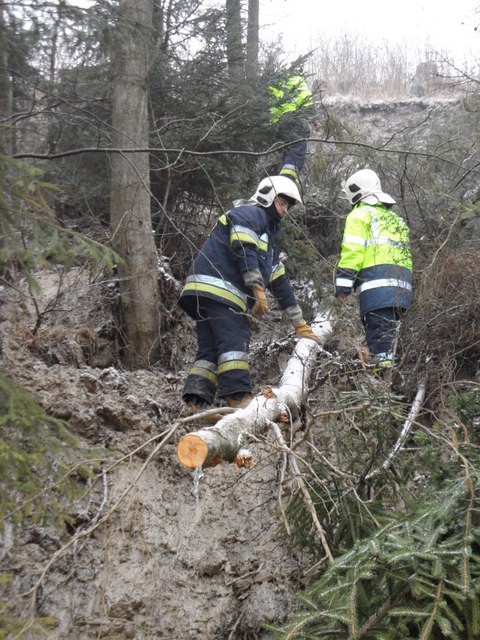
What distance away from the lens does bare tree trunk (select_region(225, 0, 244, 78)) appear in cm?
732

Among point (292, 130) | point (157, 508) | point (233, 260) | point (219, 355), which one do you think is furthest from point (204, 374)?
point (292, 130)

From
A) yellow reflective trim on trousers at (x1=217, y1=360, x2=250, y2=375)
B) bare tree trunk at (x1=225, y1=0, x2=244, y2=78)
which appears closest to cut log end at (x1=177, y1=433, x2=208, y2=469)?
yellow reflective trim on trousers at (x1=217, y1=360, x2=250, y2=375)

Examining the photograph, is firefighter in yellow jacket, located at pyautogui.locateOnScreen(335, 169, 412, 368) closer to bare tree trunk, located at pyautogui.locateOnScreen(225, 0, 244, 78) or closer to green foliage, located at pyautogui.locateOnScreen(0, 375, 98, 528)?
bare tree trunk, located at pyautogui.locateOnScreen(225, 0, 244, 78)

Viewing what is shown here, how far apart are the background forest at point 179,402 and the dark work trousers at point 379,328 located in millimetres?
143

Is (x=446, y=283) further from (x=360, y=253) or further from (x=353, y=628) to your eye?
(x=353, y=628)

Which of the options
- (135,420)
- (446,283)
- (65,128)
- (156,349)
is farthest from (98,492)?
(65,128)

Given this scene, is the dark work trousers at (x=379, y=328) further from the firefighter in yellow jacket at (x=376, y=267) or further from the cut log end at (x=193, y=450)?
the cut log end at (x=193, y=450)

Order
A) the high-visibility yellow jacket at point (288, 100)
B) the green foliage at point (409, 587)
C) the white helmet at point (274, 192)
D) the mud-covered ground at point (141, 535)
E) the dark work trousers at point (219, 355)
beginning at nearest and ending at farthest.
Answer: the green foliage at point (409, 587), the mud-covered ground at point (141, 535), the dark work trousers at point (219, 355), the white helmet at point (274, 192), the high-visibility yellow jacket at point (288, 100)

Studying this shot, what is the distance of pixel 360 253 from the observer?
5.94 metres

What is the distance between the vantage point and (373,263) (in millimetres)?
5891

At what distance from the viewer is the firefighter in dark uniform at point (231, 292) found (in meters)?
5.13

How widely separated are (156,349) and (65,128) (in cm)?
248

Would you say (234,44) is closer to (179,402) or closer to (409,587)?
(179,402)

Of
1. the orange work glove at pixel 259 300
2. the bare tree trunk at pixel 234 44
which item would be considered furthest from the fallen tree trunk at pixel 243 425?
the bare tree trunk at pixel 234 44
